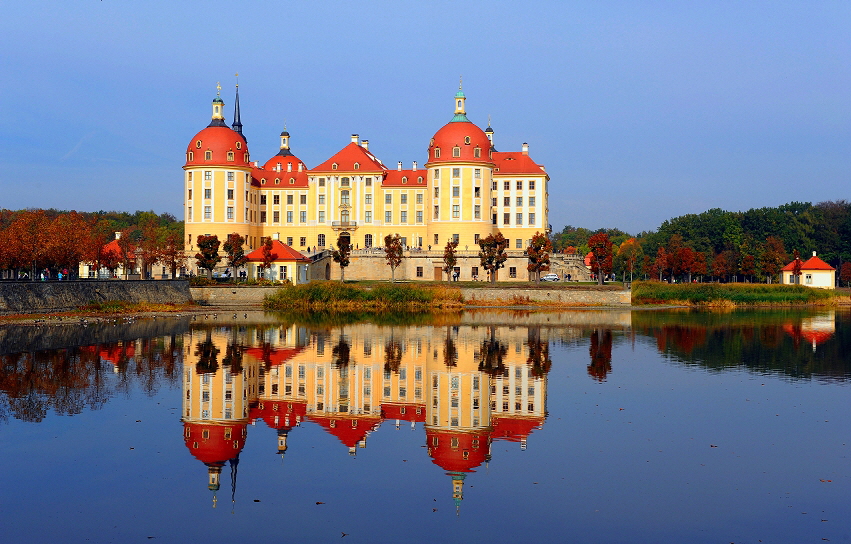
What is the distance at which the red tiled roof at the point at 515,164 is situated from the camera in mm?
78506

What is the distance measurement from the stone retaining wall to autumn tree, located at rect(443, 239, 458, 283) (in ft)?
67.8

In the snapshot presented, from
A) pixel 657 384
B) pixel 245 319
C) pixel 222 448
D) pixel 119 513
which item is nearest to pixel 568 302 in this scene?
pixel 245 319

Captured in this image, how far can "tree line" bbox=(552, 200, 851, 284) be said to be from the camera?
3728 inches

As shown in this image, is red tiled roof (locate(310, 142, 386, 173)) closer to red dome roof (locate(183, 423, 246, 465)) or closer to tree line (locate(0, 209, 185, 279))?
tree line (locate(0, 209, 185, 279))

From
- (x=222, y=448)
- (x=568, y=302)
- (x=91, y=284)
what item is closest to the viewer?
(x=222, y=448)

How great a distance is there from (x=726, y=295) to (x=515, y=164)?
23.3 m

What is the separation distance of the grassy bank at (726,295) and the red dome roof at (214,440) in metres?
48.6

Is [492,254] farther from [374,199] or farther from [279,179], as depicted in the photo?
[279,179]

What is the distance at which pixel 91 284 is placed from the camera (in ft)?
161

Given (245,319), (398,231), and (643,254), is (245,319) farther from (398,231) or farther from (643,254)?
(643,254)

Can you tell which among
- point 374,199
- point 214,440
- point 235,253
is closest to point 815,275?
point 374,199

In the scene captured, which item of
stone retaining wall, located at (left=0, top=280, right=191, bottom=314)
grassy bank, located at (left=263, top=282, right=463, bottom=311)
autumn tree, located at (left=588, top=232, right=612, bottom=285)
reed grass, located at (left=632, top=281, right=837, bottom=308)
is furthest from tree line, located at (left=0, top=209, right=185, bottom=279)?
reed grass, located at (left=632, top=281, right=837, bottom=308)

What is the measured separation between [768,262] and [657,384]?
209 ft

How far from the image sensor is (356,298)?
191 ft
